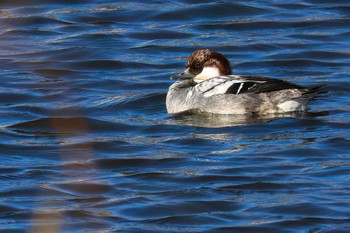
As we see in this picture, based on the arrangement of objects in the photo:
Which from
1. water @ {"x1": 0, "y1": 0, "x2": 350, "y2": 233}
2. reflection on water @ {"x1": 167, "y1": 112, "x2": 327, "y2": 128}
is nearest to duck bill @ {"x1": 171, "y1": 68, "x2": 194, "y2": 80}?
water @ {"x1": 0, "y1": 0, "x2": 350, "y2": 233}

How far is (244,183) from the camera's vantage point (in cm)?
971

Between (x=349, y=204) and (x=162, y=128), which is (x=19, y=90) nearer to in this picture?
(x=162, y=128)

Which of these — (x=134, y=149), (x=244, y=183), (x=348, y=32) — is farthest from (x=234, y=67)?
(x=244, y=183)

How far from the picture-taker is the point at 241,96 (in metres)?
12.5

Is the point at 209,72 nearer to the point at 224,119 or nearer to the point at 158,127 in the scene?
the point at 224,119

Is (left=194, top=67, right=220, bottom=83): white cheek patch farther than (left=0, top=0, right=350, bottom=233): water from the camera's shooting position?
Yes

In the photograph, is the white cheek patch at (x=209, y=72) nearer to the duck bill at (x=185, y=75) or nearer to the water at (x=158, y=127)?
the duck bill at (x=185, y=75)

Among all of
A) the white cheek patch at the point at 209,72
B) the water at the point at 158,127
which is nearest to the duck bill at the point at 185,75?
the white cheek patch at the point at 209,72

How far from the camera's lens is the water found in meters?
8.97

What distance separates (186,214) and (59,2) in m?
9.73

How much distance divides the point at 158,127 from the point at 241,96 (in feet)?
3.26

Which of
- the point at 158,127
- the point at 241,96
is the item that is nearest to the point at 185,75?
the point at 241,96

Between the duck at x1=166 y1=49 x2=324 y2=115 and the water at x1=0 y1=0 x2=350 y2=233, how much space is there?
0.67 ft

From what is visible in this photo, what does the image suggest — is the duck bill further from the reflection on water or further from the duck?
the reflection on water
